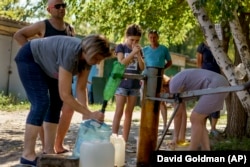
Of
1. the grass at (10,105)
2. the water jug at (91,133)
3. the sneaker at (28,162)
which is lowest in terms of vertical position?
the grass at (10,105)

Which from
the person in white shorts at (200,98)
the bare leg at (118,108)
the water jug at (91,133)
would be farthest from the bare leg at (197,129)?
the bare leg at (118,108)

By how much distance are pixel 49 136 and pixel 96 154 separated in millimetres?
1042

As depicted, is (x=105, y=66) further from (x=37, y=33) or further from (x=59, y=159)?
(x=59, y=159)

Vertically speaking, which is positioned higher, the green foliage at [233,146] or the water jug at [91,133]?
Result: the water jug at [91,133]

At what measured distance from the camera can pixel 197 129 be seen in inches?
173

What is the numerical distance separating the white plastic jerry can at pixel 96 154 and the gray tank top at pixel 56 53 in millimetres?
657

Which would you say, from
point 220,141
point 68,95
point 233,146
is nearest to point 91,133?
point 68,95

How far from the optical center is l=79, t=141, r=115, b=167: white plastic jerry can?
3.56m

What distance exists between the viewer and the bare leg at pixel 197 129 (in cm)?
437

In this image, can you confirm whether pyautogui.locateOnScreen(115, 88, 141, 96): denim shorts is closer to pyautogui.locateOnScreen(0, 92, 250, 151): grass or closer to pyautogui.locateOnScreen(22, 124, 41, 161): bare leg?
pyautogui.locateOnScreen(0, 92, 250, 151): grass

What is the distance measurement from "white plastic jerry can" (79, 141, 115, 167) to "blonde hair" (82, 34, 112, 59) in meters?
0.73

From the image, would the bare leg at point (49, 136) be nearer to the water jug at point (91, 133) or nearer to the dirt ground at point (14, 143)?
the dirt ground at point (14, 143)

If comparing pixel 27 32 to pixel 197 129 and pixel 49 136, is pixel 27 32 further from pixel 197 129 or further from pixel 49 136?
pixel 197 129

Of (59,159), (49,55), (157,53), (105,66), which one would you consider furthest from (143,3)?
(105,66)
